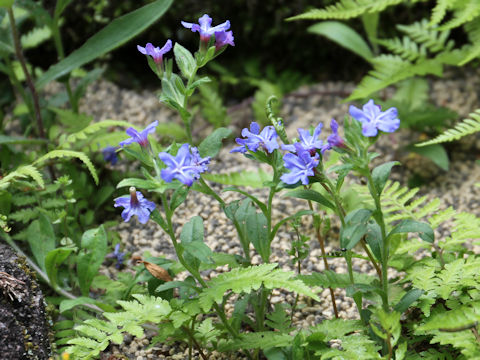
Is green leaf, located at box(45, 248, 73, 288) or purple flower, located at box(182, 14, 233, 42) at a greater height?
purple flower, located at box(182, 14, 233, 42)

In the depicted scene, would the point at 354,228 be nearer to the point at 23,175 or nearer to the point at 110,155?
the point at 23,175

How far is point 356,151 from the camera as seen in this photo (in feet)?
4.79

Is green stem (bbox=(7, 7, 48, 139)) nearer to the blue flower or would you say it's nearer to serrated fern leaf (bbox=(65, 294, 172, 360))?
serrated fern leaf (bbox=(65, 294, 172, 360))

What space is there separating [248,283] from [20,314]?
67 cm

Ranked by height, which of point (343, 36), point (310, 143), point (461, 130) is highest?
point (310, 143)

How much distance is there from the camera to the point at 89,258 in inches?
73.6

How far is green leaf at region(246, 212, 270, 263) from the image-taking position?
5.62 feet

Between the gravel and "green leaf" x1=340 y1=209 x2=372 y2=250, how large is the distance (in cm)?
36

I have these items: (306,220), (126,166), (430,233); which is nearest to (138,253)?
(126,166)

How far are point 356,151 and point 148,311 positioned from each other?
2.23 ft

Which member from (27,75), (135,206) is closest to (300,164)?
(135,206)

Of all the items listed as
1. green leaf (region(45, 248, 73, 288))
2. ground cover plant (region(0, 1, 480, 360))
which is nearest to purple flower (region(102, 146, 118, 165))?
ground cover plant (region(0, 1, 480, 360))

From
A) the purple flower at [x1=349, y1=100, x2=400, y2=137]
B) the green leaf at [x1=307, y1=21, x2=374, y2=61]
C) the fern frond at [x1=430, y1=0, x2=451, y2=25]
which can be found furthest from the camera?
the green leaf at [x1=307, y1=21, x2=374, y2=61]

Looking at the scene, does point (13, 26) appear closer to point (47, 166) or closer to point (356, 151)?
point (47, 166)
